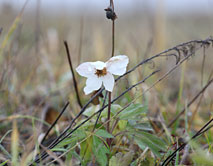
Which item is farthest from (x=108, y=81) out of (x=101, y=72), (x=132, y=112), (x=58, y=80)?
(x=58, y=80)

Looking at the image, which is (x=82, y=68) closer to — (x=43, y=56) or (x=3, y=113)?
(x=3, y=113)

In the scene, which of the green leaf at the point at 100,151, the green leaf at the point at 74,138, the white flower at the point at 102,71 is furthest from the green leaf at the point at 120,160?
the white flower at the point at 102,71

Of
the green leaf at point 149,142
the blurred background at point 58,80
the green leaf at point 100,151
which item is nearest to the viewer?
the green leaf at point 100,151

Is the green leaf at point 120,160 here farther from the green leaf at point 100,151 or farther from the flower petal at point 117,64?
the flower petal at point 117,64

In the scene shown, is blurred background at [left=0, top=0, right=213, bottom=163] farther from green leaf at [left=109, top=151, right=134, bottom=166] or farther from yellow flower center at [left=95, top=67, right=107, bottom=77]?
green leaf at [left=109, top=151, right=134, bottom=166]

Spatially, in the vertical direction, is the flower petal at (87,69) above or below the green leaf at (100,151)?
above

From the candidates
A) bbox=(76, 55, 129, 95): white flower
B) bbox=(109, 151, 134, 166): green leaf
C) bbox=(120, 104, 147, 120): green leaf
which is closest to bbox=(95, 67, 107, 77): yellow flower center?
bbox=(76, 55, 129, 95): white flower

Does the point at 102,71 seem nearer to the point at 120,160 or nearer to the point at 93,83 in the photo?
the point at 93,83
